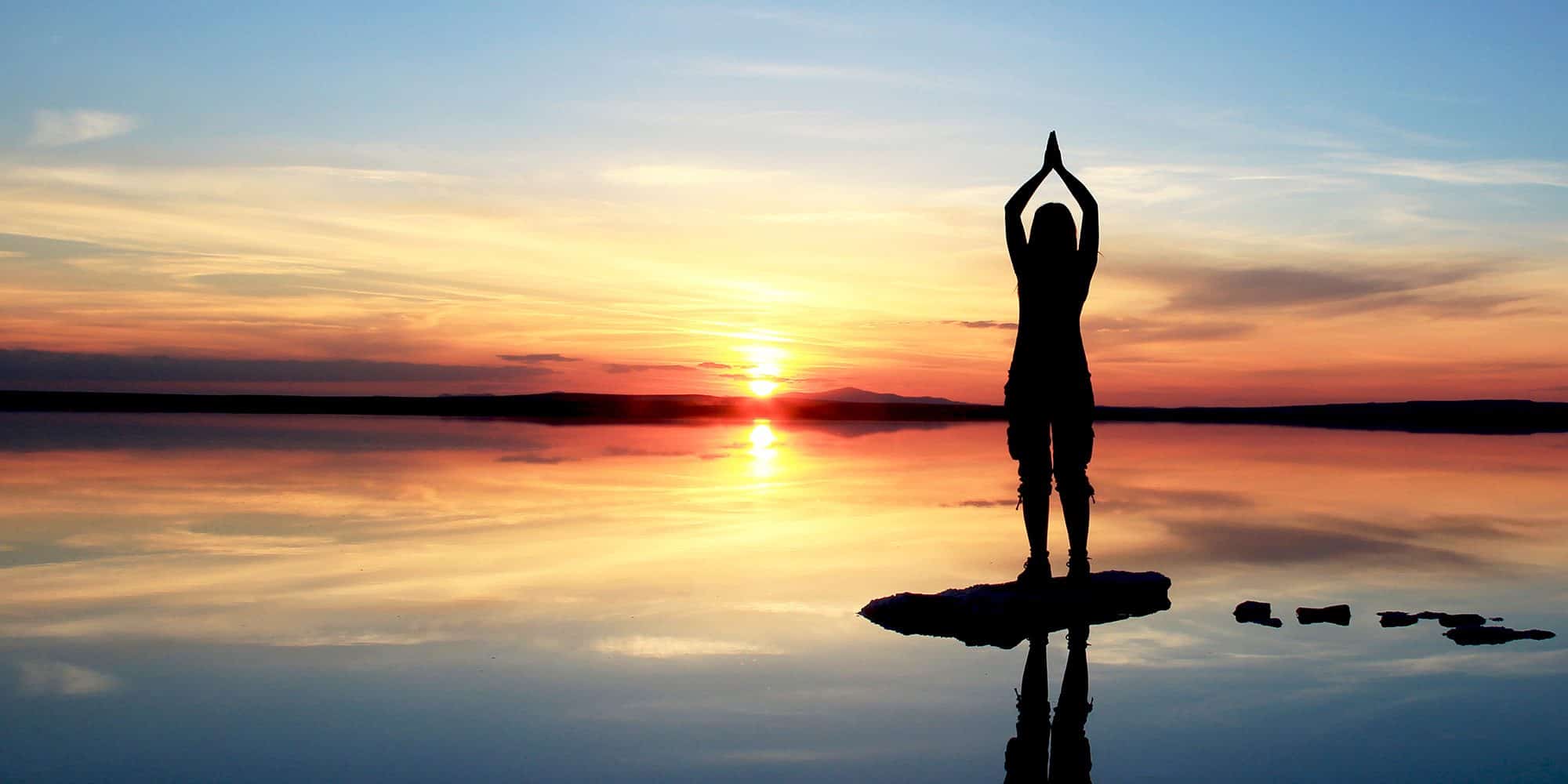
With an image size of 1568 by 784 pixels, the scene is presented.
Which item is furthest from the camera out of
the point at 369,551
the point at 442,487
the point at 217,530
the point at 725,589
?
the point at 442,487

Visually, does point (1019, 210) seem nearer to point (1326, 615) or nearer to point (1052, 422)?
point (1052, 422)

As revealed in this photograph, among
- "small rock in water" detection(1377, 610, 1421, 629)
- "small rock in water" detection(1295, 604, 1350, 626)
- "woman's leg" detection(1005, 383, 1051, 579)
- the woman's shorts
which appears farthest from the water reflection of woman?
"small rock in water" detection(1377, 610, 1421, 629)

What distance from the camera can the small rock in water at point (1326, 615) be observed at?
10828mm

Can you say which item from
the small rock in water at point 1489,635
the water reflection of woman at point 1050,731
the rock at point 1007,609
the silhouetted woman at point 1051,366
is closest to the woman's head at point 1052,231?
the silhouetted woman at point 1051,366

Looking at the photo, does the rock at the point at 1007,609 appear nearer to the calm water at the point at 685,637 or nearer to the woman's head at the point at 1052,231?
the calm water at the point at 685,637

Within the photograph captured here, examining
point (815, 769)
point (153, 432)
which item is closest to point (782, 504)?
point (815, 769)

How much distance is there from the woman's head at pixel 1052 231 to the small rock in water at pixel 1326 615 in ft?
12.8

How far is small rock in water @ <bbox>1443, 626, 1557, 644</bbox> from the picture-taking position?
33.0 ft

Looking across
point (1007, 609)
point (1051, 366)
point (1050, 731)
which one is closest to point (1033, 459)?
point (1051, 366)

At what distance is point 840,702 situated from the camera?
7.91m

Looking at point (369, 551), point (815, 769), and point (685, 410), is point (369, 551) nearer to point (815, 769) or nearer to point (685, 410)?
point (815, 769)

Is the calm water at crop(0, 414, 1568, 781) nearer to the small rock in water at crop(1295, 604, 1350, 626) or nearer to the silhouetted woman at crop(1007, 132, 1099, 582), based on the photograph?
the small rock in water at crop(1295, 604, 1350, 626)

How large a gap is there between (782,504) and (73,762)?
14499 millimetres

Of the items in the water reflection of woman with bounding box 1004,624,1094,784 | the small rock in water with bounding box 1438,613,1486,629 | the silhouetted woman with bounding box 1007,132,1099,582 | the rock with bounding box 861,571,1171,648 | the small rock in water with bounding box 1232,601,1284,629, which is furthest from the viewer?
the silhouetted woman with bounding box 1007,132,1099,582
